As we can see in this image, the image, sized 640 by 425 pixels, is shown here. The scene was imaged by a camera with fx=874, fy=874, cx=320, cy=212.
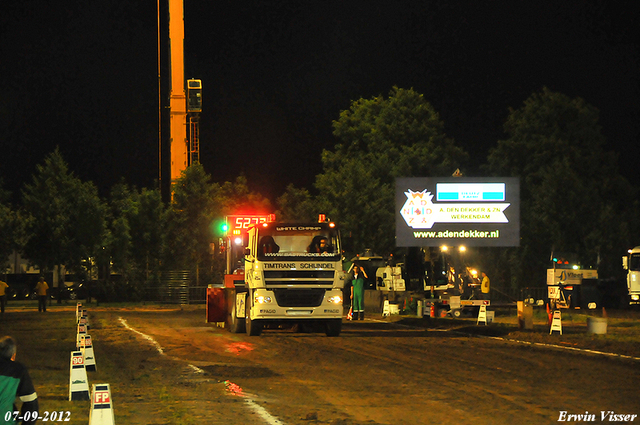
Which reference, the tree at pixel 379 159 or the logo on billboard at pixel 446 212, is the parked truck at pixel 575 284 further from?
the tree at pixel 379 159

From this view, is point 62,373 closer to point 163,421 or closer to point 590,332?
point 163,421

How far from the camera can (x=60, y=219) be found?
65625mm

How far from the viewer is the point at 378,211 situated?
220 ft

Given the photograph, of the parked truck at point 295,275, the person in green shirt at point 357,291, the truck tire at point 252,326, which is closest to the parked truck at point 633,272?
the person in green shirt at point 357,291

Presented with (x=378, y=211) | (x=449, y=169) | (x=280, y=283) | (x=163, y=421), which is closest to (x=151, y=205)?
(x=378, y=211)

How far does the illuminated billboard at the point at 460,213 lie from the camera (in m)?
37.8

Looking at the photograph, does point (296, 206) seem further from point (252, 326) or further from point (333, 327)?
point (333, 327)

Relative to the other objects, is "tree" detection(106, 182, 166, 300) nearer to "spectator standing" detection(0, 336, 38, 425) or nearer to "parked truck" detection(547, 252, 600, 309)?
"parked truck" detection(547, 252, 600, 309)

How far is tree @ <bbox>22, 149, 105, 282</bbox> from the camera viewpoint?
65750mm

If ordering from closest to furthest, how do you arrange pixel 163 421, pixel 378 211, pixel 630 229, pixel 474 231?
1. pixel 163 421
2. pixel 474 231
3. pixel 630 229
4. pixel 378 211

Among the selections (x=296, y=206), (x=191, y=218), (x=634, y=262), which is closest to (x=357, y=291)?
(x=634, y=262)

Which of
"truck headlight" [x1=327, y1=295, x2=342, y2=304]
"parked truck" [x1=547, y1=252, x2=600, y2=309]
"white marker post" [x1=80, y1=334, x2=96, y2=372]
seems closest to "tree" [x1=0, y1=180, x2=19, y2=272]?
"parked truck" [x1=547, y1=252, x2=600, y2=309]

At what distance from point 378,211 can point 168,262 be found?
16301mm

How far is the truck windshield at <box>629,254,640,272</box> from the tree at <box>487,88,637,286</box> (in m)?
17.5
